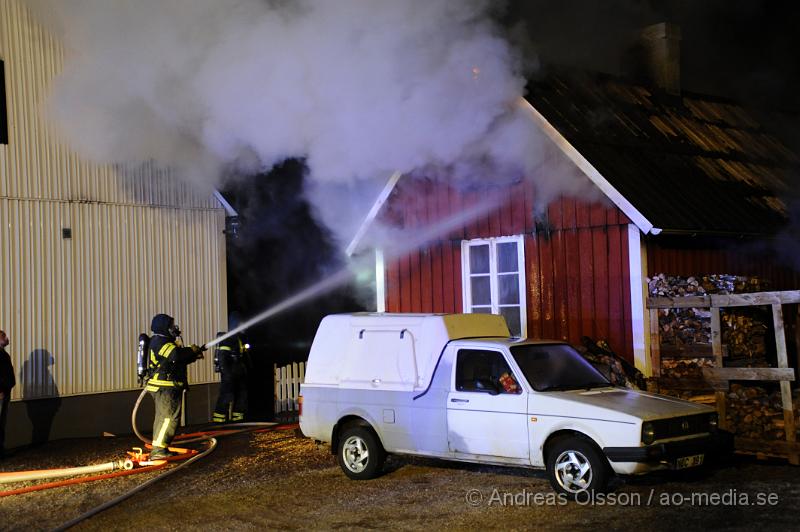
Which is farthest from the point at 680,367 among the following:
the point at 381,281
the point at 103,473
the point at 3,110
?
the point at 3,110

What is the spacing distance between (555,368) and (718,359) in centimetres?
245

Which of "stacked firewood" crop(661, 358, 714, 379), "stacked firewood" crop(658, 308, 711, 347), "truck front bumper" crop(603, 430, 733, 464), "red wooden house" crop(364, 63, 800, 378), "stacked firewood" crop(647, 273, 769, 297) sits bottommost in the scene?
"truck front bumper" crop(603, 430, 733, 464)

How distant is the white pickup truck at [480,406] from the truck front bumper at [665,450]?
0.01m

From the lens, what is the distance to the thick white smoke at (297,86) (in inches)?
463

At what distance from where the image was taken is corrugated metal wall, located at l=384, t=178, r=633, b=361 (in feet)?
39.7

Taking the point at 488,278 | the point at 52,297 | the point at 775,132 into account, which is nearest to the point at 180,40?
the point at 52,297

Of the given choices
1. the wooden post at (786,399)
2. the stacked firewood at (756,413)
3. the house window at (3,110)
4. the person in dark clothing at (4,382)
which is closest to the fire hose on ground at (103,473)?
the person in dark clothing at (4,382)

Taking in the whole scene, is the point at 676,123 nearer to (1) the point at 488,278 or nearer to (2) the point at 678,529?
(1) the point at 488,278

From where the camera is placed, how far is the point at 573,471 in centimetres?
800

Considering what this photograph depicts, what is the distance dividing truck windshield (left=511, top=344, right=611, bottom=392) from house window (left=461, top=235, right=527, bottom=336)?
3977mm

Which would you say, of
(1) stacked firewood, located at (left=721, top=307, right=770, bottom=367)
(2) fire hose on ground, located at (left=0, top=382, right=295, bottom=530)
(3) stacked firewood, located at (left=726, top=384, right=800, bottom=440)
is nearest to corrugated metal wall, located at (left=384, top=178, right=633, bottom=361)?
(1) stacked firewood, located at (left=721, top=307, right=770, bottom=367)

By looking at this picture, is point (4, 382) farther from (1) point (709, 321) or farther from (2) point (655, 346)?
(1) point (709, 321)

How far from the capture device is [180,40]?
504 inches

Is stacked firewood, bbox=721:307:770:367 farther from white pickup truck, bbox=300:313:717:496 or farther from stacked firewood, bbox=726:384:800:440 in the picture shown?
white pickup truck, bbox=300:313:717:496
